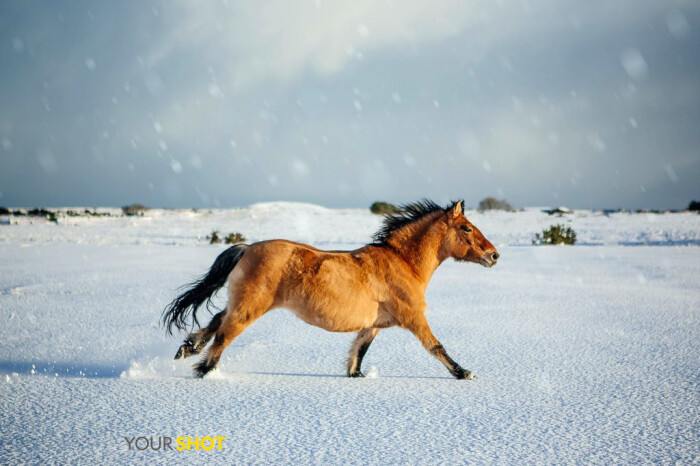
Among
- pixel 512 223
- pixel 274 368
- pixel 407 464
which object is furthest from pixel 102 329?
pixel 512 223

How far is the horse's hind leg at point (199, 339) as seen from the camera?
3.30m

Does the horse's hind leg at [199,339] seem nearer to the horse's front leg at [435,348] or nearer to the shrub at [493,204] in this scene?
the horse's front leg at [435,348]

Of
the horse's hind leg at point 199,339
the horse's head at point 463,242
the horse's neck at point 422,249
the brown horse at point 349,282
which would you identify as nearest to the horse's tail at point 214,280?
the brown horse at point 349,282

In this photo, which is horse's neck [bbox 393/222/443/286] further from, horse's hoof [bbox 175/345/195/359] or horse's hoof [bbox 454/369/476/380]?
horse's hoof [bbox 175/345/195/359]

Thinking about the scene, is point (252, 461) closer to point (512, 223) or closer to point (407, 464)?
point (407, 464)

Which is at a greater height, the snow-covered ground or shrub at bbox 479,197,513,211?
shrub at bbox 479,197,513,211

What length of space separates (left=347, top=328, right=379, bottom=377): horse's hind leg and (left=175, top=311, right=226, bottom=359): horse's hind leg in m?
1.00

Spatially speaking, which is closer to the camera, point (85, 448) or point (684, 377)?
point (85, 448)

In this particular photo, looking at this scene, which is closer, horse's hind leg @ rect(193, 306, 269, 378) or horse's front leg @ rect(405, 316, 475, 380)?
horse's hind leg @ rect(193, 306, 269, 378)

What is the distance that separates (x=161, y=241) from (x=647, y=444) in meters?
17.8

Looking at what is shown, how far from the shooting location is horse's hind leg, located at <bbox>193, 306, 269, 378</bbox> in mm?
2969

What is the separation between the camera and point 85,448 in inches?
79.9

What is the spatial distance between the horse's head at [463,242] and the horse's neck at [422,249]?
0.29 feet

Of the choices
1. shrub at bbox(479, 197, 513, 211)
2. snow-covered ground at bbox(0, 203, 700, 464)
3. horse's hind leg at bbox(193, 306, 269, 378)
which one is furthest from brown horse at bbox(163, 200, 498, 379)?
shrub at bbox(479, 197, 513, 211)
